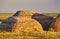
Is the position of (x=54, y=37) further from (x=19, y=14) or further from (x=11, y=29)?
(x=19, y=14)

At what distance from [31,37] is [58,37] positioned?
1.80 metres

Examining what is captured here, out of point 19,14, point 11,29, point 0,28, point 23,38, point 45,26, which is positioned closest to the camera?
point 23,38

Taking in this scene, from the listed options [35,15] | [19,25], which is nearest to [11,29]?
[19,25]

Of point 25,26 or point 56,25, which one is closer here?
point 25,26

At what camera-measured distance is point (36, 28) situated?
79.2 feet

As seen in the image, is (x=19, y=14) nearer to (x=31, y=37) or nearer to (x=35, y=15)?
(x=35, y=15)

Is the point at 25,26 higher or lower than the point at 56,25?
higher

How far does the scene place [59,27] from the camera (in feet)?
81.5

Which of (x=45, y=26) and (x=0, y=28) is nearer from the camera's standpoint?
(x=0, y=28)

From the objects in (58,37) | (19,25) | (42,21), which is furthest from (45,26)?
(58,37)

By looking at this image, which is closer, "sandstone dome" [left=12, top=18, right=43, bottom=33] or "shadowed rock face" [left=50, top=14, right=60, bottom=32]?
"sandstone dome" [left=12, top=18, right=43, bottom=33]

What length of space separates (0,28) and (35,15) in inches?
312

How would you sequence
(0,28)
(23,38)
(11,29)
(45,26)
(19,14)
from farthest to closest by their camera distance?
(19,14) → (45,26) → (0,28) → (11,29) → (23,38)

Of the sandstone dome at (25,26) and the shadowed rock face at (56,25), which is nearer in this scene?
the sandstone dome at (25,26)
